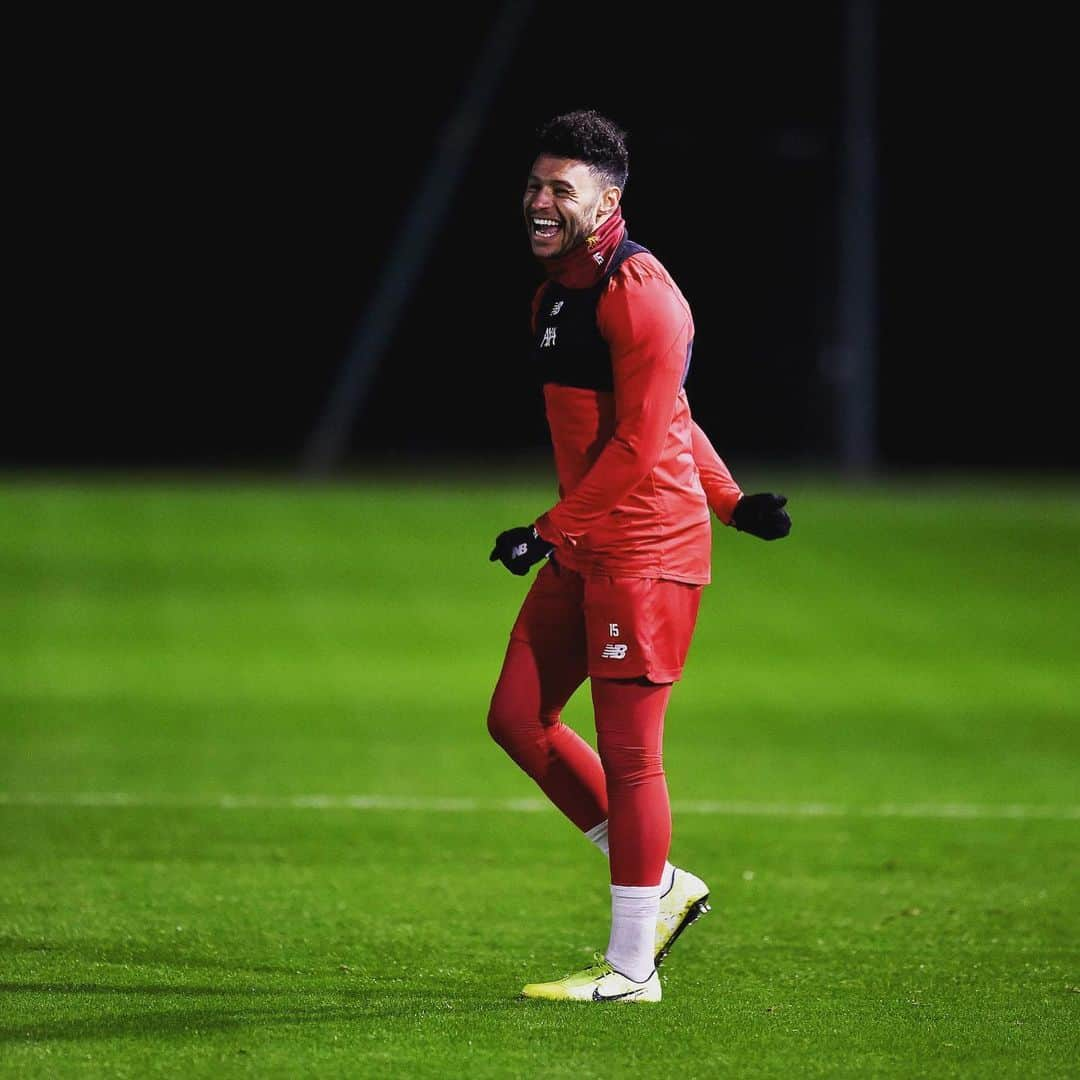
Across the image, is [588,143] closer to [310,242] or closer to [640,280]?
[640,280]

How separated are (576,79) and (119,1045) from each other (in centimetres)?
1694

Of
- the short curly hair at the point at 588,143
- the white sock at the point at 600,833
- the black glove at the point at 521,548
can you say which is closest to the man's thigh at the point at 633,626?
the black glove at the point at 521,548

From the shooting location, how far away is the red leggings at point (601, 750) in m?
4.78

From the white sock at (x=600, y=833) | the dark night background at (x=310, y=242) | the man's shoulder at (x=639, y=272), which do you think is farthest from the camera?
the dark night background at (x=310, y=242)

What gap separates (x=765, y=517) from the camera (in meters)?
5.00

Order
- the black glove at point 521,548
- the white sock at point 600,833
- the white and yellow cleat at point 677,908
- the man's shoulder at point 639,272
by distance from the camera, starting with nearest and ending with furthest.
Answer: the black glove at point 521,548 → the man's shoulder at point 639,272 → the white and yellow cleat at point 677,908 → the white sock at point 600,833

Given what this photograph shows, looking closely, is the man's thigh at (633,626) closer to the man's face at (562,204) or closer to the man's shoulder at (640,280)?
the man's shoulder at (640,280)

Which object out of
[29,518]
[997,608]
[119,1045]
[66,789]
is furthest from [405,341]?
[119,1045]

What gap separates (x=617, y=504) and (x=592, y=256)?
581mm

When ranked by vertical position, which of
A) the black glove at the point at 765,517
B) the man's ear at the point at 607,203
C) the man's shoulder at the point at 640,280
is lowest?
the black glove at the point at 765,517

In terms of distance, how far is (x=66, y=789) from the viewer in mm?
8031

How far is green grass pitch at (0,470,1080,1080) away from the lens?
180 inches

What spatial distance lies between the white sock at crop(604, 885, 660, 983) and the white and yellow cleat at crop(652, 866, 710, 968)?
0.12 m

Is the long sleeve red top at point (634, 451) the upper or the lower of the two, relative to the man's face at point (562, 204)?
lower
